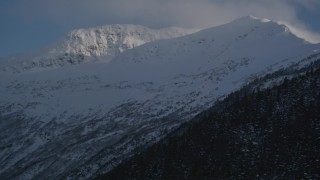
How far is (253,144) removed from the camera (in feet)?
307

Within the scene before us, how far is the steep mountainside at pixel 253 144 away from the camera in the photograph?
84812 millimetres

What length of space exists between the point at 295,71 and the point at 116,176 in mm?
87034

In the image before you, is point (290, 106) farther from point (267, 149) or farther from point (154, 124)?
point (154, 124)

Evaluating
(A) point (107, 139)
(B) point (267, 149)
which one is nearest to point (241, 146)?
(B) point (267, 149)

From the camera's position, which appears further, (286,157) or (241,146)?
(241,146)

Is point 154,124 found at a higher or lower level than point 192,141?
lower

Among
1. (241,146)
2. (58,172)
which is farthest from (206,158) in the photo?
(58,172)

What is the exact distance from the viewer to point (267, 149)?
9025 cm

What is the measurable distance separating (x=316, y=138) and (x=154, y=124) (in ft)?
341

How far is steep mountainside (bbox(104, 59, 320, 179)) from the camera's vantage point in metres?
84.8

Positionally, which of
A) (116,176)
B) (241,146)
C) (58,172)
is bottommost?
(58,172)

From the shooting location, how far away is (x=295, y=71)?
179125 mm

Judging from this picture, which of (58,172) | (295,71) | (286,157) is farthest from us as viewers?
(295,71)

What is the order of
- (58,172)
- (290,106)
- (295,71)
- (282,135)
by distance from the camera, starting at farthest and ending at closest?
(295,71) < (58,172) < (290,106) < (282,135)
